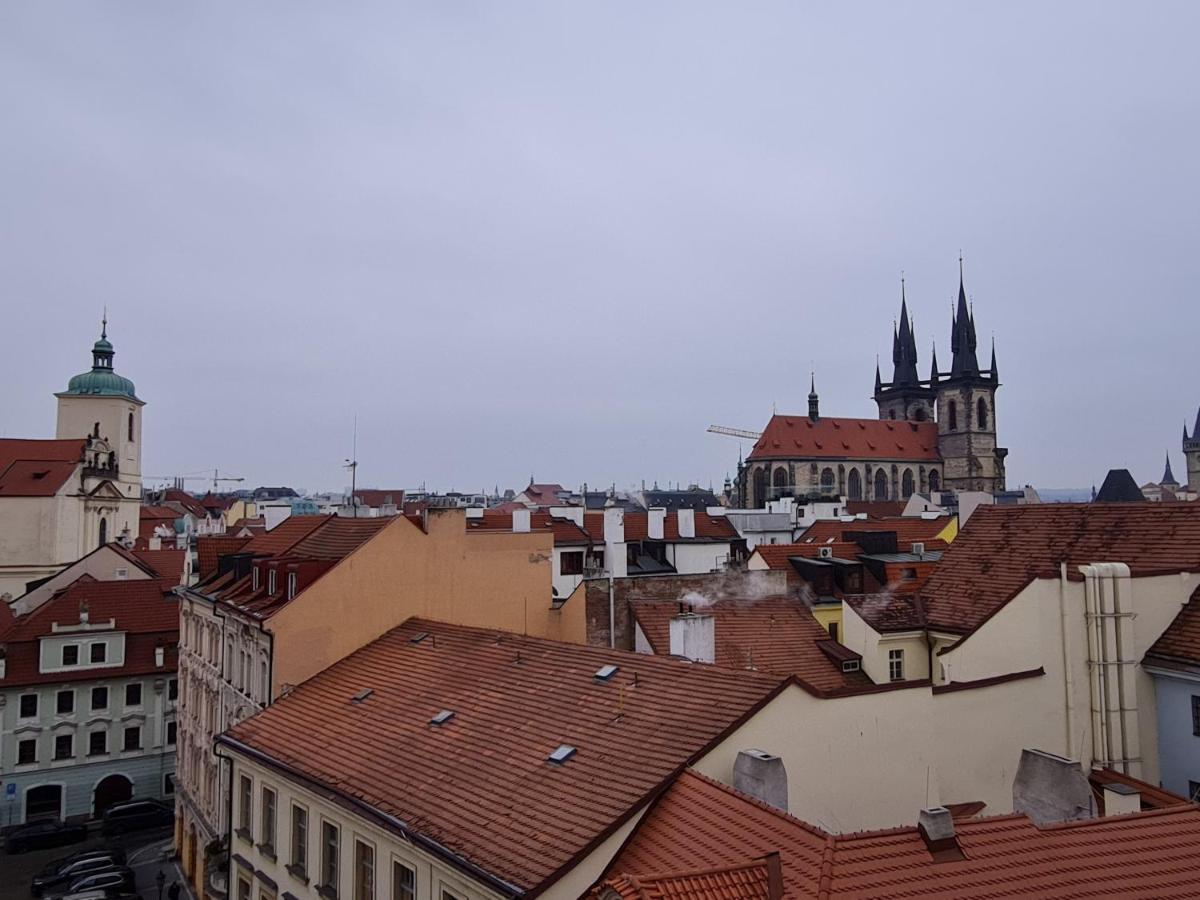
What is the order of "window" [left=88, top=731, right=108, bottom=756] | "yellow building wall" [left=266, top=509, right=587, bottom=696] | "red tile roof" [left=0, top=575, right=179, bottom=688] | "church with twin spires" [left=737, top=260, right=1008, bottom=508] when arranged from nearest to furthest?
"yellow building wall" [left=266, top=509, right=587, bottom=696] → "red tile roof" [left=0, top=575, right=179, bottom=688] → "window" [left=88, top=731, right=108, bottom=756] → "church with twin spires" [left=737, top=260, right=1008, bottom=508]

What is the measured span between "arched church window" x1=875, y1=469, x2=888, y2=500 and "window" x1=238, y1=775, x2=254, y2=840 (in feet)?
443

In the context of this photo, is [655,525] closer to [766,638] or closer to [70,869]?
[766,638]

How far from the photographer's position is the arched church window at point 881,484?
145225 mm

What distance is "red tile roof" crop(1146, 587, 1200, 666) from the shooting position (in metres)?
21.1

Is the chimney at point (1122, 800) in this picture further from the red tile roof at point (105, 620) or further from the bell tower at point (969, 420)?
the bell tower at point (969, 420)

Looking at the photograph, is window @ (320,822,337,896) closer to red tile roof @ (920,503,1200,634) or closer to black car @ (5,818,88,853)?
Result: red tile roof @ (920,503,1200,634)

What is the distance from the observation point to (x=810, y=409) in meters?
148

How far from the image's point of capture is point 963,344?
490ft

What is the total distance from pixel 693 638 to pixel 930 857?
1111 cm

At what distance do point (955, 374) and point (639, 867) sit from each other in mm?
148881

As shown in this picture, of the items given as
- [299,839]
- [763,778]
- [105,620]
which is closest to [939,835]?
[763,778]

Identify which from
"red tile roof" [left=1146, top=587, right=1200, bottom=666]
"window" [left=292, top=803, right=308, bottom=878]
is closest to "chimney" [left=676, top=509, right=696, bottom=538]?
"red tile roof" [left=1146, top=587, right=1200, bottom=666]

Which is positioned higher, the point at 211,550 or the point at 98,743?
the point at 211,550

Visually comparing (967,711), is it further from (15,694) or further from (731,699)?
(15,694)
